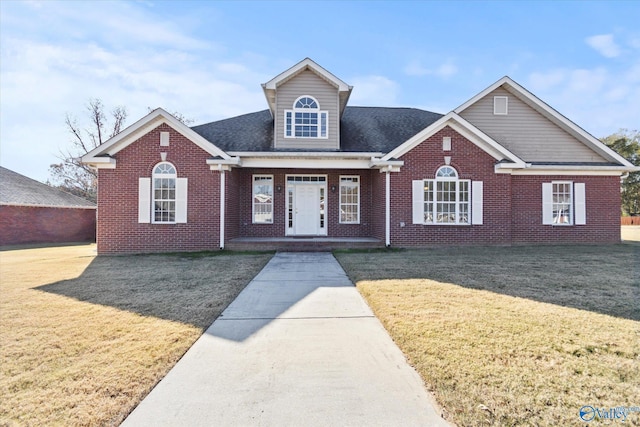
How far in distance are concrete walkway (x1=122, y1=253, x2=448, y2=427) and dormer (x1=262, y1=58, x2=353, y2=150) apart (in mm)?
9164

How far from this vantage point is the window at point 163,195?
11.9 metres

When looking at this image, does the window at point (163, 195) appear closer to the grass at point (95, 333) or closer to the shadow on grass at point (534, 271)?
the grass at point (95, 333)

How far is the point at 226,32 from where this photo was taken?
10906 millimetres

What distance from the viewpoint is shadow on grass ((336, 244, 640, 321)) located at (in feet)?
18.3

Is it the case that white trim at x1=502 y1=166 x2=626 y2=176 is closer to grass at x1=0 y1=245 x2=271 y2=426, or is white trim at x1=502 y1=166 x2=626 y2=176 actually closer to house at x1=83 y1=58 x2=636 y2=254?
house at x1=83 y1=58 x2=636 y2=254

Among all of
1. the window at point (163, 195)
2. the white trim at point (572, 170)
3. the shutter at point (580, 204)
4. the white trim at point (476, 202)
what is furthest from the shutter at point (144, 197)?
the shutter at point (580, 204)

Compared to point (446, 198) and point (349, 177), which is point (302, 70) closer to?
point (349, 177)

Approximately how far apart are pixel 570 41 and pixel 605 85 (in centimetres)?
1198

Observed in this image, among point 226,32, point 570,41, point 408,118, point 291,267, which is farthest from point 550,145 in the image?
point 226,32

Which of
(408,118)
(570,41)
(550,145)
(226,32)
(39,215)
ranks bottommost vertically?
(39,215)

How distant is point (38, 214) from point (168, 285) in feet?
56.9

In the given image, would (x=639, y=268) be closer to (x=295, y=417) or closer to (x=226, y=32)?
(x=295, y=417)

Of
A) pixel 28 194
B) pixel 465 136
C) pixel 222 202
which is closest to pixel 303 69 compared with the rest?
pixel 222 202

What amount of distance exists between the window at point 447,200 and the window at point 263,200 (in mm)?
5828
